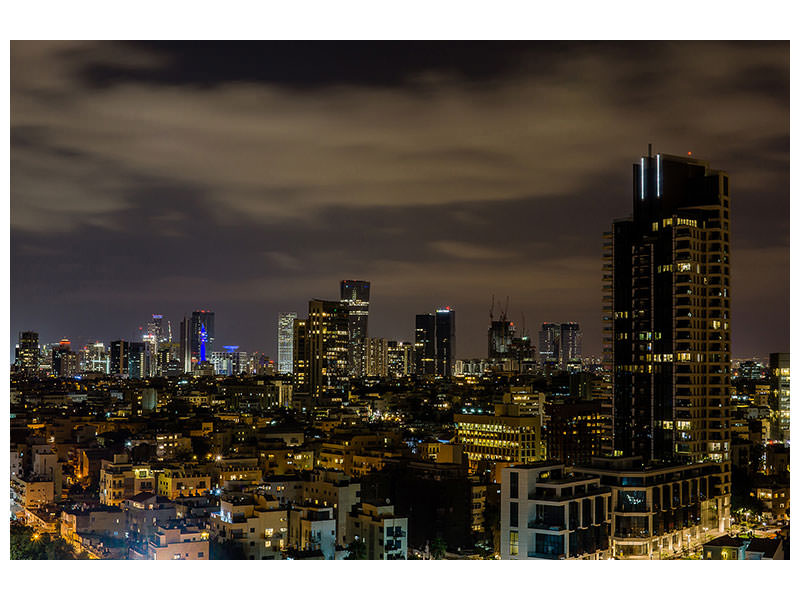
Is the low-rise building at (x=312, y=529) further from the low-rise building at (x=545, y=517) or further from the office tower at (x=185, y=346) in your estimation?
the office tower at (x=185, y=346)

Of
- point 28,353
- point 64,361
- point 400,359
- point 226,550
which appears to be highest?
point 400,359

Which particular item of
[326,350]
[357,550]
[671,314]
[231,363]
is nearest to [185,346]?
[231,363]

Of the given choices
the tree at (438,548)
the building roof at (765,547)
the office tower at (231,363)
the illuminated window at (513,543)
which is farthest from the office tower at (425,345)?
the building roof at (765,547)

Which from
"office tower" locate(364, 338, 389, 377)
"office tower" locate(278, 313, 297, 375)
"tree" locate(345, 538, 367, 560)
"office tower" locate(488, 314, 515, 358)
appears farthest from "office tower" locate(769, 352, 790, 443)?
"office tower" locate(364, 338, 389, 377)

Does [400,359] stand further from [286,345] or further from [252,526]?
[252,526]

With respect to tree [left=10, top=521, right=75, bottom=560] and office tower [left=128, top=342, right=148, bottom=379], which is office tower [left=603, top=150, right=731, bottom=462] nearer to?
tree [left=10, top=521, right=75, bottom=560]
